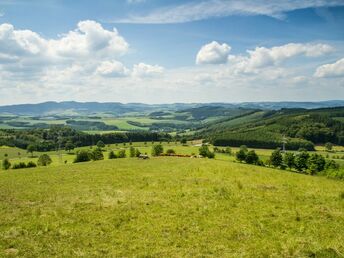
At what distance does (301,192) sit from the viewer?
3762cm

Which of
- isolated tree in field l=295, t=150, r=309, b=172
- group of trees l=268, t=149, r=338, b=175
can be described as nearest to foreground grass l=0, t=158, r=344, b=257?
group of trees l=268, t=149, r=338, b=175

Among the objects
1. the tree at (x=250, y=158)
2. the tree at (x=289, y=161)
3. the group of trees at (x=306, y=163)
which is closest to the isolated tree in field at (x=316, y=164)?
the group of trees at (x=306, y=163)

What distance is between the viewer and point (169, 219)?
2533 cm

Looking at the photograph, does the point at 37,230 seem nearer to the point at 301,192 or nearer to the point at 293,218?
A: the point at 293,218

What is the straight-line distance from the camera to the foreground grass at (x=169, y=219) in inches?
768

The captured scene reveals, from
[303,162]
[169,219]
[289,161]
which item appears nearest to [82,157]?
[289,161]

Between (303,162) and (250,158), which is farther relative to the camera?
(250,158)

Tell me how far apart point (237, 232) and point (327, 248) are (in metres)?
5.78

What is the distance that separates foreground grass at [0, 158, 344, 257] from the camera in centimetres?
1950

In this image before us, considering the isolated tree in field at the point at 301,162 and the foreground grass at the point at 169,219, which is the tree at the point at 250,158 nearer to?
the isolated tree in field at the point at 301,162

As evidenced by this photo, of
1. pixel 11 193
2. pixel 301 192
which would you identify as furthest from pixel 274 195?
pixel 11 193

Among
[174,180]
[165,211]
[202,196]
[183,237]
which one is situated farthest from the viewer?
[174,180]

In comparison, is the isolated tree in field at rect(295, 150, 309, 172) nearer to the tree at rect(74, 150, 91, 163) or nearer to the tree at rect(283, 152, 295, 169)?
the tree at rect(283, 152, 295, 169)

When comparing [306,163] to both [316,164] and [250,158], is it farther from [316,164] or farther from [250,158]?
[250,158]
